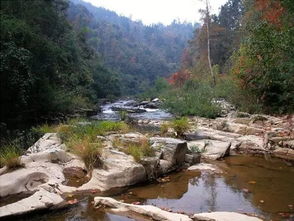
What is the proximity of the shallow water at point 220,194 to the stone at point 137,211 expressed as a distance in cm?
16

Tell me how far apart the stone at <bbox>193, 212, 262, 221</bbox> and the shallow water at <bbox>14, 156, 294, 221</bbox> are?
45 cm

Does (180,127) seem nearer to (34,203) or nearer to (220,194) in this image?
(220,194)

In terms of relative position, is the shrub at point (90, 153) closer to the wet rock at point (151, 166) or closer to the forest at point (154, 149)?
the forest at point (154, 149)

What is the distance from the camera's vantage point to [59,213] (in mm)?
5152

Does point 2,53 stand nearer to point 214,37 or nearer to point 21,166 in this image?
point 21,166

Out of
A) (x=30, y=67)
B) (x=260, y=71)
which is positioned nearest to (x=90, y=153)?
(x=260, y=71)

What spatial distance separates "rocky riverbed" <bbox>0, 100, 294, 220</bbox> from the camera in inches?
205

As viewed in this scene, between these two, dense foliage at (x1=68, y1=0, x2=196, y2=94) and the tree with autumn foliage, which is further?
dense foliage at (x1=68, y1=0, x2=196, y2=94)

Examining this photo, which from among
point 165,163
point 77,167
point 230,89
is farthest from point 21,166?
point 230,89

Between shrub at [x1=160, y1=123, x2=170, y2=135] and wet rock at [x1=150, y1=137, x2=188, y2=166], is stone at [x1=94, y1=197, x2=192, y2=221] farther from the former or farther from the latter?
shrub at [x1=160, y1=123, x2=170, y2=135]

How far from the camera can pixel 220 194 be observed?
6.14 metres


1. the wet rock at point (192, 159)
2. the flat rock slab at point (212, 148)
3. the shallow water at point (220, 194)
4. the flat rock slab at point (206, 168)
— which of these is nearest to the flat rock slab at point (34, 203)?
the shallow water at point (220, 194)

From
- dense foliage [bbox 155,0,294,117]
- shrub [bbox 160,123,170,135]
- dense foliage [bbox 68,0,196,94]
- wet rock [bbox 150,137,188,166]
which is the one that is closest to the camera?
wet rock [bbox 150,137,188,166]

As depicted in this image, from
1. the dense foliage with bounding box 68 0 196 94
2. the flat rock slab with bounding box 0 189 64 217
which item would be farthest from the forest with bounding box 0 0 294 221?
the dense foliage with bounding box 68 0 196 94
